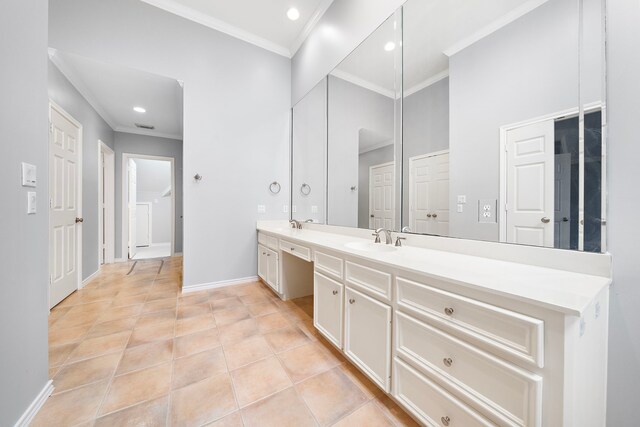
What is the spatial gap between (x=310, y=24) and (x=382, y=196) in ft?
8.15

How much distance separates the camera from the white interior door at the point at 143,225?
653cm

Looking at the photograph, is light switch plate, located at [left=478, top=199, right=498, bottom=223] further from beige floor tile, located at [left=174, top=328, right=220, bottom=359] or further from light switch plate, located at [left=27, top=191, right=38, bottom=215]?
light switch plate, located at [left=27, top=191, right=38, bottom=215]

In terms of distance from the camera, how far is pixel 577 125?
1002 mm

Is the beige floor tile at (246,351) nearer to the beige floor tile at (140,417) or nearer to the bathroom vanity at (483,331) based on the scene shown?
the beige floor tile at (140,417)

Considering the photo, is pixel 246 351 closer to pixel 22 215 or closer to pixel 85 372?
pixel 85 372

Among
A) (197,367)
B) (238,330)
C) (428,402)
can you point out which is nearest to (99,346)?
(197,367)

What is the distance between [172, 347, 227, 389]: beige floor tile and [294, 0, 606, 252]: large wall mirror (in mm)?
1560

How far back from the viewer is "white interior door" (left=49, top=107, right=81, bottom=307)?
244cm

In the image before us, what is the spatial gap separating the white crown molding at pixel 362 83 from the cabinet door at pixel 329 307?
1.58 m

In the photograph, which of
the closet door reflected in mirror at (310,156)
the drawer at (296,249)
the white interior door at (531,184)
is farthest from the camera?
the closet door reflected in mirror at (310,156)

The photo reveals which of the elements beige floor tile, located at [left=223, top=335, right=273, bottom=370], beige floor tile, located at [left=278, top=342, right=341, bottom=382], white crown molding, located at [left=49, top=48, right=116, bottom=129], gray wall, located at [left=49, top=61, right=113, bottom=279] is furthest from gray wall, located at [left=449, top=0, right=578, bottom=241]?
gray wall, located at [left=49, top=61, right=113, bottom=279]

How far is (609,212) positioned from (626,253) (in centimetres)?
16

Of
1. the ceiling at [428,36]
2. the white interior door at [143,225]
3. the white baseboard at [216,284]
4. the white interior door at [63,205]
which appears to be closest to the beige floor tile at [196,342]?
the white baseboard at [216,284]

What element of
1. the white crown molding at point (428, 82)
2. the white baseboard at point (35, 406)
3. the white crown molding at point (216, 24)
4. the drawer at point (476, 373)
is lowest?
the white baseboard at point (35, 406)
